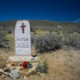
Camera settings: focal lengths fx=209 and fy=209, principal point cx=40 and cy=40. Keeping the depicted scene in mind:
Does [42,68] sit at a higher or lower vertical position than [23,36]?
lower

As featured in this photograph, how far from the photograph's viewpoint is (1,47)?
14.4 metres

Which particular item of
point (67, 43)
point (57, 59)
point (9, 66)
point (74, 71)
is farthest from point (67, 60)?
point (67, 43)

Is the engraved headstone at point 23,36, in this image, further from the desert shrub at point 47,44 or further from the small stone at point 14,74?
the small stone at point 14,74

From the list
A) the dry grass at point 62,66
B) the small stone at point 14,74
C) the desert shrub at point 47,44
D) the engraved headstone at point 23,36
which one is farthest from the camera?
the desert shrub at point 47,44

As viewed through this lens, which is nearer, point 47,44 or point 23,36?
point 23,36

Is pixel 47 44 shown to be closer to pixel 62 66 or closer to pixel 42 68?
pixel 62 66

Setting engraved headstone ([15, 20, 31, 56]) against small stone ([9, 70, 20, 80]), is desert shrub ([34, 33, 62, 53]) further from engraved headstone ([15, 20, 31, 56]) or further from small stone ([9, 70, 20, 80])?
small stone ([9, 70, 20, 80])

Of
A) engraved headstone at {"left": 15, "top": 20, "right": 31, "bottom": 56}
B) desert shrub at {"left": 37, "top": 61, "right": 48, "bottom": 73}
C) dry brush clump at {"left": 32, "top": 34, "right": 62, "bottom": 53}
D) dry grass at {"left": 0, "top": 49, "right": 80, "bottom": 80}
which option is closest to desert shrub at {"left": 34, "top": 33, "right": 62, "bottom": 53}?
dry brush clump at {"left": 32, "top": 34, "right": 62, "bottom": 53}

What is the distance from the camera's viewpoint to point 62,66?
952 cm

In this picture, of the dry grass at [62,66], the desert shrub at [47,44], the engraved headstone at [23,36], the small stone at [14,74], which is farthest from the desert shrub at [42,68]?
the desert shrub at [47,44]

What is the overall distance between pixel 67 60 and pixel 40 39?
135 inches

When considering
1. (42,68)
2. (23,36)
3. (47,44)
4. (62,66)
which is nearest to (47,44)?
(47,44)

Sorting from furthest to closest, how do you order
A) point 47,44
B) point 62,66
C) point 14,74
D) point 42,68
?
point 47,44 < point 62,66 < point 42,68 < point 14,74

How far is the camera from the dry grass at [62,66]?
817 cm
